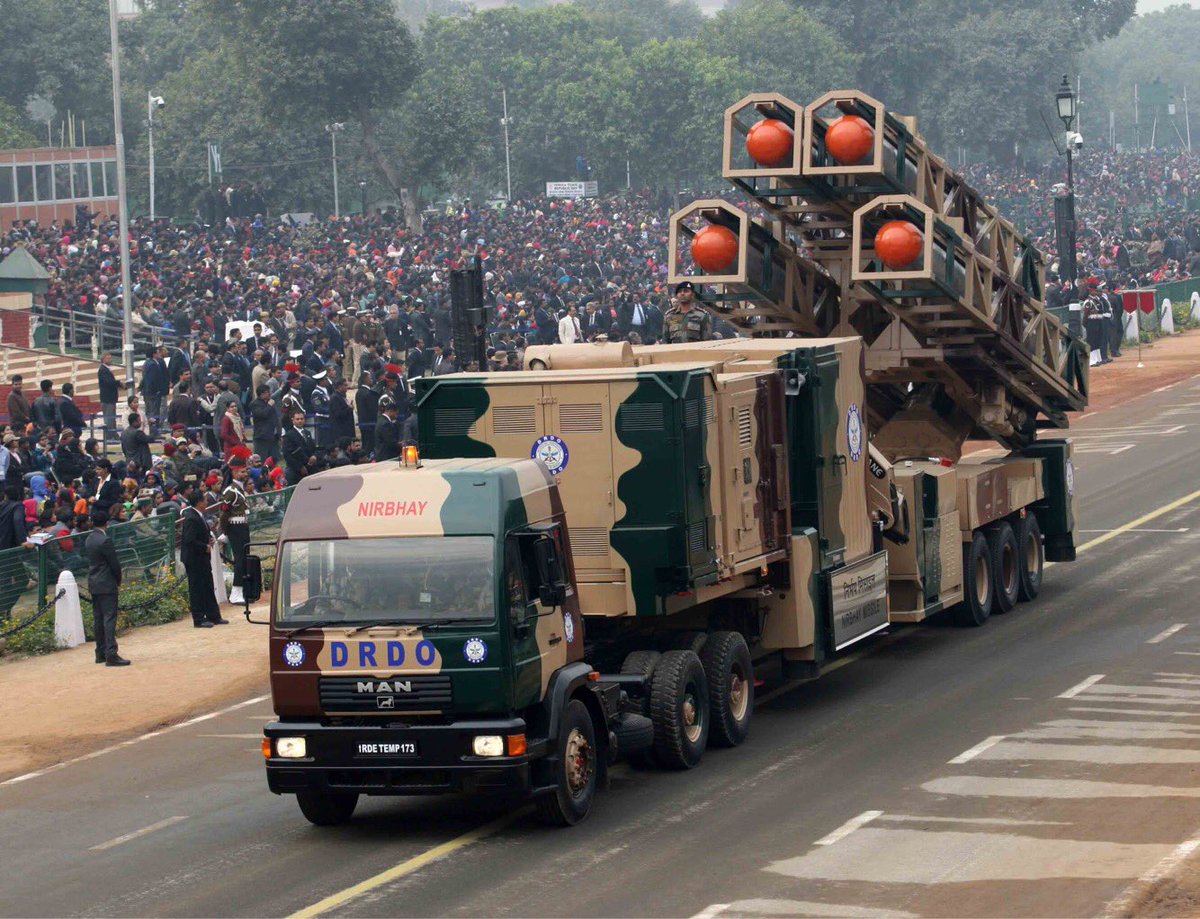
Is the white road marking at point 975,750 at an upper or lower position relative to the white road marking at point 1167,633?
lower

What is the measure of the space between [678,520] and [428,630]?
8.60 feet

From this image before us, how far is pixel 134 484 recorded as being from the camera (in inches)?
999

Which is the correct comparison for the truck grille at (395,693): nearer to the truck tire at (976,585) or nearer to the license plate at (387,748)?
the license plate at (387,748)

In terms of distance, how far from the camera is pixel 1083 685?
1773cm

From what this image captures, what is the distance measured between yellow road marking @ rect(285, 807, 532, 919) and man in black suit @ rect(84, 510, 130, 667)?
27.2 ft

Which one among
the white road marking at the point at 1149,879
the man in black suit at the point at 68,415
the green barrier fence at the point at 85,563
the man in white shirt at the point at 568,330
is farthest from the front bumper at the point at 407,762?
the man in white shirt at the point at 568,330

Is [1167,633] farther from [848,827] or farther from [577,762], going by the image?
[577,762]

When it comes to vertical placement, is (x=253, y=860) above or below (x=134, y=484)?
below

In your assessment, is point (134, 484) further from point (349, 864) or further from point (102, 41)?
point (102, 41)

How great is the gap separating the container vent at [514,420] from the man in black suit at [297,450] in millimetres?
10989

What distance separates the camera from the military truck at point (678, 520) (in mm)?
12828

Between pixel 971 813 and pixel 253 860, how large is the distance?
487 centimetres

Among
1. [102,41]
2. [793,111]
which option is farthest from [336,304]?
[102,41]

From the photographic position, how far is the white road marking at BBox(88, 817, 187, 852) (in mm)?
13745
